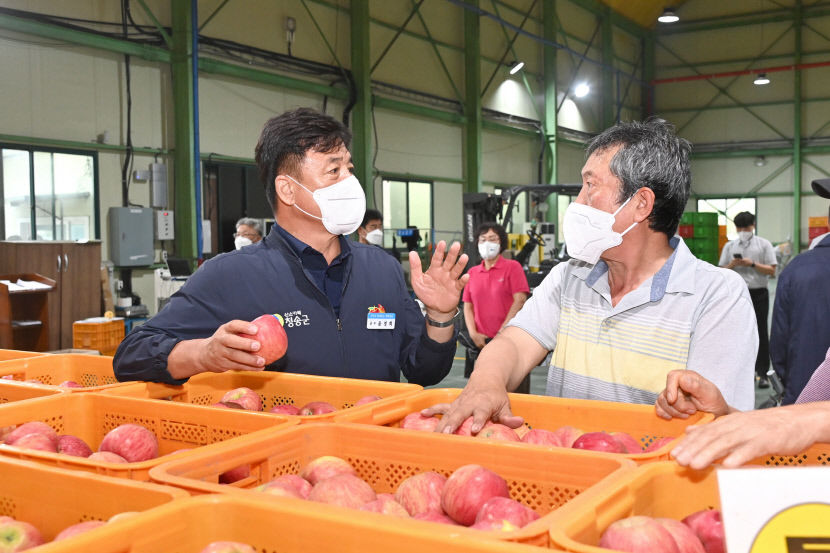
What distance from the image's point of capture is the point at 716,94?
24.0 metres

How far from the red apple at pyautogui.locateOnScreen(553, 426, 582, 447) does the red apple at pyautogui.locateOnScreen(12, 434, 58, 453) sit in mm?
1238

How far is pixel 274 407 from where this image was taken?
7.35ft

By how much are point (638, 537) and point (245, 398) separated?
4.70 ft

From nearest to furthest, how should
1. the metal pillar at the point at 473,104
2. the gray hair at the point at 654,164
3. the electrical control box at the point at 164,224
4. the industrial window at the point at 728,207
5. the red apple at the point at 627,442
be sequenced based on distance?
1. the red apple at the point at 627,442
2. the gray hair at the point at 654,164
3. the electrical control box at the point at 164,224
4. the metal pillar at the point at 473,104
5. the industrial window at the point at 728,207

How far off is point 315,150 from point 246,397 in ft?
3.52

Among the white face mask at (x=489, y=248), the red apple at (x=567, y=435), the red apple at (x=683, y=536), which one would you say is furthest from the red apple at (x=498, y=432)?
the white face mask at (x=489, y=248)

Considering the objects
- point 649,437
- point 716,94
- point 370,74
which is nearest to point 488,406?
point 649,437

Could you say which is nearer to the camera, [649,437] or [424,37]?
[649,437]

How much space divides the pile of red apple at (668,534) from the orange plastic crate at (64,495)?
699 millimetres

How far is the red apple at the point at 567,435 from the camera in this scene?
1.86 metres

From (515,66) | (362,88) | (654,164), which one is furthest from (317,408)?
(515,66)

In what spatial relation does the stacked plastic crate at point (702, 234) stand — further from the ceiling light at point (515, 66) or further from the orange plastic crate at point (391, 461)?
the orange plastic crate at point (391, 461)

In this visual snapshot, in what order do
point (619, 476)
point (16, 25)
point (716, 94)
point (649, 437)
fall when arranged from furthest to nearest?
point (716, 94)
point (16, 25)
point (649, 437)
point (619, 476)

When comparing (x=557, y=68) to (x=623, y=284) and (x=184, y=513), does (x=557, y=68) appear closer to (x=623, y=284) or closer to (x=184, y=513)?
(x=623, y=284)
